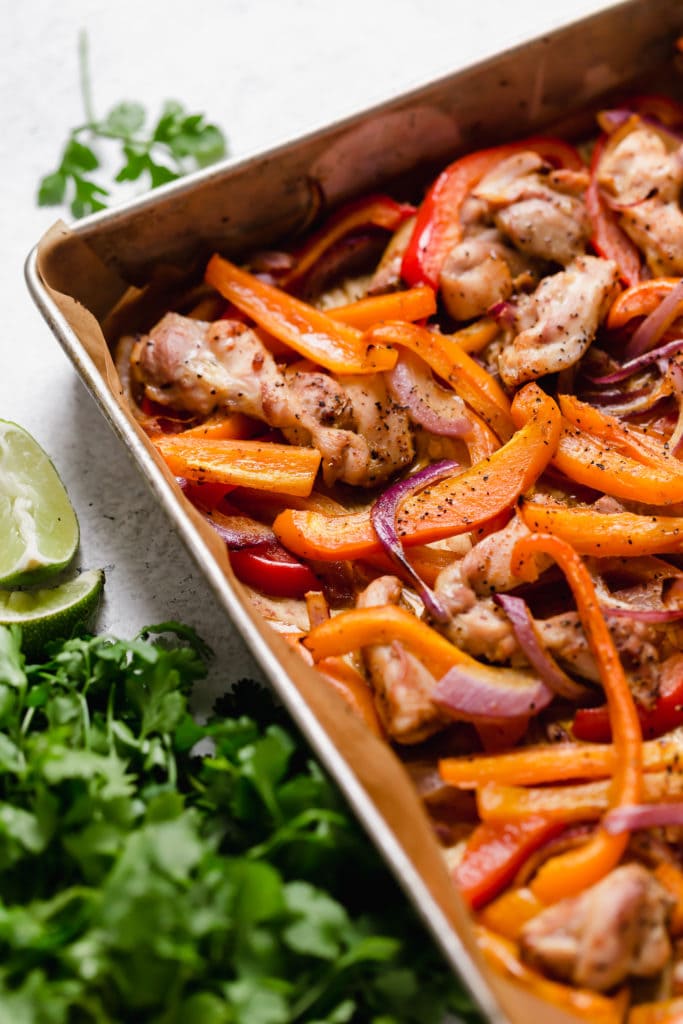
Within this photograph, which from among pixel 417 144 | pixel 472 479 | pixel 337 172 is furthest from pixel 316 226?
pixel 472 479

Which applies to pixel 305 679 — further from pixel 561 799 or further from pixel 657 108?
pixel 657 108

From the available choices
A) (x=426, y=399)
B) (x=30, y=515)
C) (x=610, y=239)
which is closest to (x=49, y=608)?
(x=30, y=515)

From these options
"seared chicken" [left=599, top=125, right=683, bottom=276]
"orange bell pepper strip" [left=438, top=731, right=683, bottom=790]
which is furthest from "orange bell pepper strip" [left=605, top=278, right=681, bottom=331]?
"orange bell pepper strip" [left=438, top=731, right=683, bottom=790]

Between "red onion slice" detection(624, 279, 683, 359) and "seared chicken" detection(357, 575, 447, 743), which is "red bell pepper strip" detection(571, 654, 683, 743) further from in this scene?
"red onion slice" detection(624, 279, 683, 359)

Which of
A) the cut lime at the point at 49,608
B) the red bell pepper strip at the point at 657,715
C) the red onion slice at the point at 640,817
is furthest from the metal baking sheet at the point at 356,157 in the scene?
the red onion slice at the point at 640,817

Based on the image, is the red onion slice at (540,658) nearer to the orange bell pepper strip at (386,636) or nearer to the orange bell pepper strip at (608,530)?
the orange bell pepper strip at (386,636)

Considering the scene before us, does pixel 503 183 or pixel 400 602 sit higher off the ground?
pixel 503 183

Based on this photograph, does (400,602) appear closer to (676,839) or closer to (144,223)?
(676,839)

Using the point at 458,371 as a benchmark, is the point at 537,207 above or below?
above
